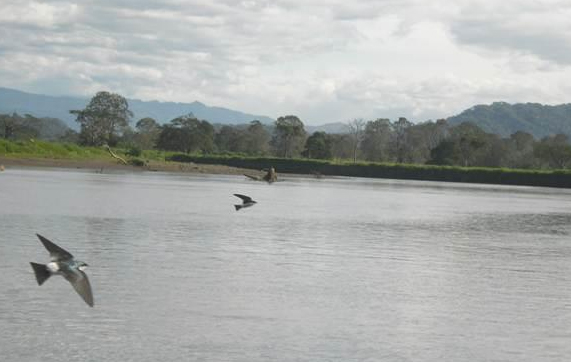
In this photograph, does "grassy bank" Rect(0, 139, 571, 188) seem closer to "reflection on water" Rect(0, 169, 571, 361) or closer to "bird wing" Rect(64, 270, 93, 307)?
"reflection on water" Rect(0, 169, 571, 361)

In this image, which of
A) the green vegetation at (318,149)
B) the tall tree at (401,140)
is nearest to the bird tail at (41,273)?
the green vegetation at (318,149)

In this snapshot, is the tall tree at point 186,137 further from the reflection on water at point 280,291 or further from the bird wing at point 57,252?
the bird wing at point 57,252

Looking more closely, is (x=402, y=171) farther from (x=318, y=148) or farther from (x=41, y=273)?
(x=41, y=273)

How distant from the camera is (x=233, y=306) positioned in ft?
61.5

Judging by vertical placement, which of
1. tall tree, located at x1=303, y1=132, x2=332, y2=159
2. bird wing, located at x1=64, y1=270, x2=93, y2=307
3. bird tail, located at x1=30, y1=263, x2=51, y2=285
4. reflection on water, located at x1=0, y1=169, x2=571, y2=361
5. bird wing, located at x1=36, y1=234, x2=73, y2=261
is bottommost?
reflection on water, located at x1=0, y1=169, x2=571, y2=361

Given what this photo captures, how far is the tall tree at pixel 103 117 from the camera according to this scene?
524 ft

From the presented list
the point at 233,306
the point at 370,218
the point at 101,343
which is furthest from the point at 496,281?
the point at 370,218

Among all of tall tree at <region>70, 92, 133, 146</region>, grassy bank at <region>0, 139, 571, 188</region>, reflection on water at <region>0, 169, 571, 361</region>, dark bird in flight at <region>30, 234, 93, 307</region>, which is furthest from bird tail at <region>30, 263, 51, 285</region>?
tall tree at <region>70, 92, 133, 146</region>

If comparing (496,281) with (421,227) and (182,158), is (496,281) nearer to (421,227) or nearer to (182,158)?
(421,227)

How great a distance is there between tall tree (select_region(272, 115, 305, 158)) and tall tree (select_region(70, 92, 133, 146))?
92.9ft

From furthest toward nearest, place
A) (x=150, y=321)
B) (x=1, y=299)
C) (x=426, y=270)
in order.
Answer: (x=426, y=270) → (x=1, y=299) → (x=150, y=321)

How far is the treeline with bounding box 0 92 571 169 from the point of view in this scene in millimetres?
150375

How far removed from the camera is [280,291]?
20.8 metres

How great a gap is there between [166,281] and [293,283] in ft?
9.60
